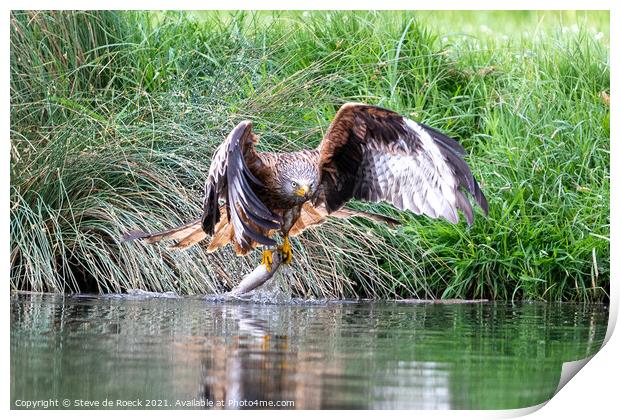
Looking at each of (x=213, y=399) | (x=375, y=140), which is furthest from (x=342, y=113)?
(x=213, y=399)

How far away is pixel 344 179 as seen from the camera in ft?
22.6

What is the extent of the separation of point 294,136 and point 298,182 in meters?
1.10

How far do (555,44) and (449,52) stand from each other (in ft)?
3.04

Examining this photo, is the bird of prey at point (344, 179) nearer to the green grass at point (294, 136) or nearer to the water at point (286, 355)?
the green grass at point (294, 136)

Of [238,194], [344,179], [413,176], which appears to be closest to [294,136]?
[344,179]

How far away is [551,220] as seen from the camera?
7316mm

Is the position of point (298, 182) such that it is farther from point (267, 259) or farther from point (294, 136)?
point (294, 136)

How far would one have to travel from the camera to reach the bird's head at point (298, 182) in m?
6.59

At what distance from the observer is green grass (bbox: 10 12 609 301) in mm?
7051

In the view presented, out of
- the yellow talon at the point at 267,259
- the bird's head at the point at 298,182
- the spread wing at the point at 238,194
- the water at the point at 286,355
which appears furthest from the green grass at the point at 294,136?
the spread wing at the point at 238,194

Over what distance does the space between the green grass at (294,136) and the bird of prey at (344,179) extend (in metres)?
0.39

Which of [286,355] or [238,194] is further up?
[238,194]

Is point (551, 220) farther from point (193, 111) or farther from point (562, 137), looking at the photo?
point (193, 111)
